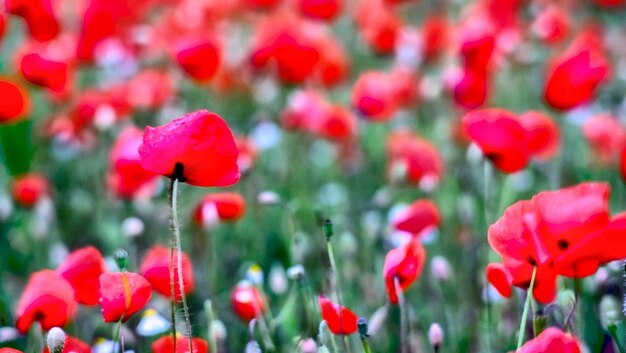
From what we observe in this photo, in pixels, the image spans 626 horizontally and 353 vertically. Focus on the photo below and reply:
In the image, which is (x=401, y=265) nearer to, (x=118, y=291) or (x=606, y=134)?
(x=118, y=291)

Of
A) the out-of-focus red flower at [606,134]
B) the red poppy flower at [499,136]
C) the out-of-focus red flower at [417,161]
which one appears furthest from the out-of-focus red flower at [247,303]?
the out-of-focus red flower at [606,134]

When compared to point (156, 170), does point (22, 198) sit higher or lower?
lower

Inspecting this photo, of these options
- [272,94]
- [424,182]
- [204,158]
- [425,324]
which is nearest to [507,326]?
[425,324]

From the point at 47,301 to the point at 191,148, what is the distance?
0.29 meters

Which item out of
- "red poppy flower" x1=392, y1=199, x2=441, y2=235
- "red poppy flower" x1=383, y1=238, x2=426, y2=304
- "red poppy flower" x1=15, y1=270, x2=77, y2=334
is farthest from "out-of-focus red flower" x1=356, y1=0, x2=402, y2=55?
"red poppy flower" x1=15, y1=270, x2=77, y2=334

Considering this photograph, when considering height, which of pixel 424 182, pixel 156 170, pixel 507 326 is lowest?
pixel 507 326

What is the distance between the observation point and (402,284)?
3.59 ft

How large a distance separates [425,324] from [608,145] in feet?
2.31

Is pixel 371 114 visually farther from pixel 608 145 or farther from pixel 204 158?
pixel 204 158

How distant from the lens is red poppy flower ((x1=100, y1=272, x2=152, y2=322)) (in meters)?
0.96

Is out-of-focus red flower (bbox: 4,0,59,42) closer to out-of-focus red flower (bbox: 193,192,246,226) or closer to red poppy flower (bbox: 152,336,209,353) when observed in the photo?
out-of-focus red flower (bbox: 193,192,246,226)

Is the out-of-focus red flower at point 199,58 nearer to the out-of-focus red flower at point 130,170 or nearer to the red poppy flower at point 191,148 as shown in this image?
the out-of-focus red flower at point 130,170

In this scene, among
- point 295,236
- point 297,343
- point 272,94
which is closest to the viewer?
point 297,343

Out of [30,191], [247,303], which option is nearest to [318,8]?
[30,191]
